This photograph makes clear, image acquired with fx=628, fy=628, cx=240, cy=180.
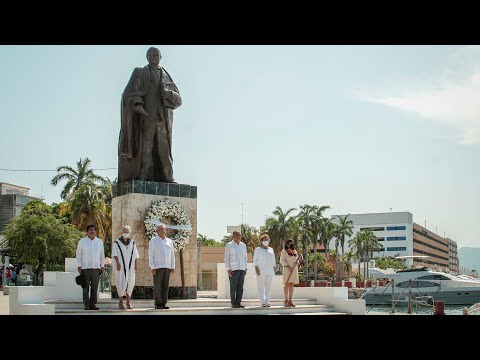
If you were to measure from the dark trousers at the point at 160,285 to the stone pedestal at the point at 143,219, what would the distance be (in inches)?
91.6

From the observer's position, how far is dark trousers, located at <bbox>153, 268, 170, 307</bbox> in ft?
38.8

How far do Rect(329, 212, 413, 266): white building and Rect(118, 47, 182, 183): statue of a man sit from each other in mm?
108374

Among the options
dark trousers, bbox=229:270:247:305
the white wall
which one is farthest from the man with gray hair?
the white wall

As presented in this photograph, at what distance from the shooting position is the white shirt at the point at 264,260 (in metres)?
13.0

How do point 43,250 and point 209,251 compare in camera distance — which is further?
point 209,251

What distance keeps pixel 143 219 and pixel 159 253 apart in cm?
275

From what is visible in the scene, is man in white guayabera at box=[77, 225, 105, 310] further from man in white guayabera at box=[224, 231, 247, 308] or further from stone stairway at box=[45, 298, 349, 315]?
man in white guayabera at box=[224, 231, 247, 308]

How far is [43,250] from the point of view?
3691cm
